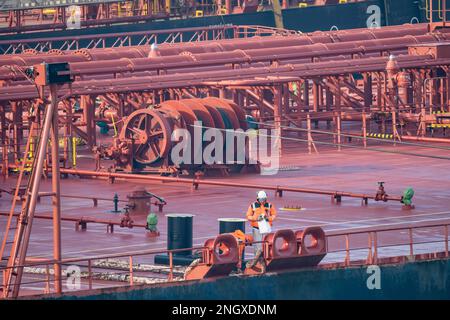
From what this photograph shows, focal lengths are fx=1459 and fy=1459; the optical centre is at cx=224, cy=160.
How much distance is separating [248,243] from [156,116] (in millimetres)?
19567

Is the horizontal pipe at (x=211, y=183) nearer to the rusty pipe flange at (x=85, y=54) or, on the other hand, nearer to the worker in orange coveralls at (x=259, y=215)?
the worker in orange coveralls at (x=259, y=215)

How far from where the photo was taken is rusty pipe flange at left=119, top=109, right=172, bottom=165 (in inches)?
1972

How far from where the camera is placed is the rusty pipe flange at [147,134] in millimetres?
50094

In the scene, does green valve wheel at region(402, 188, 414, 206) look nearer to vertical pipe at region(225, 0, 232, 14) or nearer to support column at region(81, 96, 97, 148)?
support column at region(81, 96, 97, 148)

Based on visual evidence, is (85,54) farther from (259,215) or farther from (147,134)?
(259,215)

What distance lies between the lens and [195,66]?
65750mm

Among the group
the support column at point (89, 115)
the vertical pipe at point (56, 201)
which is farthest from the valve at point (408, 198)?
the support column at point (89, 115)

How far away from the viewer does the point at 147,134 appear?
50469 mm

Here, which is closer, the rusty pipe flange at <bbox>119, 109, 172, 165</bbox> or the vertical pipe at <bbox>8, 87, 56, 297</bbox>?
the vertical pipe at <bbox>8, 87, 56, 297</bbox>

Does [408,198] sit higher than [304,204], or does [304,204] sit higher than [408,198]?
[408,198]

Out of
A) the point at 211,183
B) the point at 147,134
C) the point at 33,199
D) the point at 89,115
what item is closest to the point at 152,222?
the point at 211,183

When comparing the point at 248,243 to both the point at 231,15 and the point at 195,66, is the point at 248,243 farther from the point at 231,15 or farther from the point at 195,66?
the point at 231,15

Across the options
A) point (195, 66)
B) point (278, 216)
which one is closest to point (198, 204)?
point (278, 216)

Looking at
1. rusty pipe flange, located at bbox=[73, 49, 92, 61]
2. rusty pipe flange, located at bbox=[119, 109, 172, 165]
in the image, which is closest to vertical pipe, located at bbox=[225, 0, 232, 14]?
rusty pipe flange, located at bbox=[73, 49, 92, 61]
